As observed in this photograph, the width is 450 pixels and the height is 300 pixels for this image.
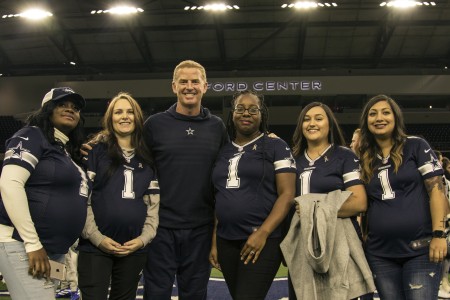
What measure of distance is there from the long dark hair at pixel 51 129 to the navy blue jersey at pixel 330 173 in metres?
1.41

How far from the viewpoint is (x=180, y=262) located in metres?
2.94

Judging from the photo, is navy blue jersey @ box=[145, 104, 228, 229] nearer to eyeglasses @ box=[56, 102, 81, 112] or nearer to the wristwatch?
eyeglasses @ box=[56, 102, 81, 112]

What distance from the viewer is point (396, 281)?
2553 mm

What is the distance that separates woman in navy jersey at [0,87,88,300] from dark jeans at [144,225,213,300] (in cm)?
58

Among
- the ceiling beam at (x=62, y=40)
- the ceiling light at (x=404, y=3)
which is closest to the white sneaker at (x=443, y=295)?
the ceiling light at (x=404, y=3)

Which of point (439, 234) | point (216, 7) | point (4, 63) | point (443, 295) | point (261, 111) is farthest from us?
point (4, 63)

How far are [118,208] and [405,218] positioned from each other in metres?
1.70

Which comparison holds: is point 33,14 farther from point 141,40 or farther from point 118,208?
point 118,208

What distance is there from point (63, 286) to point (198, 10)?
12.4m

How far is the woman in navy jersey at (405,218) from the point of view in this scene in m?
2.48

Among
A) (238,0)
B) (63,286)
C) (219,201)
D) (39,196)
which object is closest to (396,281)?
(219,201)

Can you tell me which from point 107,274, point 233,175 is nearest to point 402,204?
point 233,175

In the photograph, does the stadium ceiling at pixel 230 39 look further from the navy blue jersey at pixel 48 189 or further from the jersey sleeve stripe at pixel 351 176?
the navy blue jersey at pixel 48 189

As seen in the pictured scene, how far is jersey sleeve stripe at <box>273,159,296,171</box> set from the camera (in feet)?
8.75
